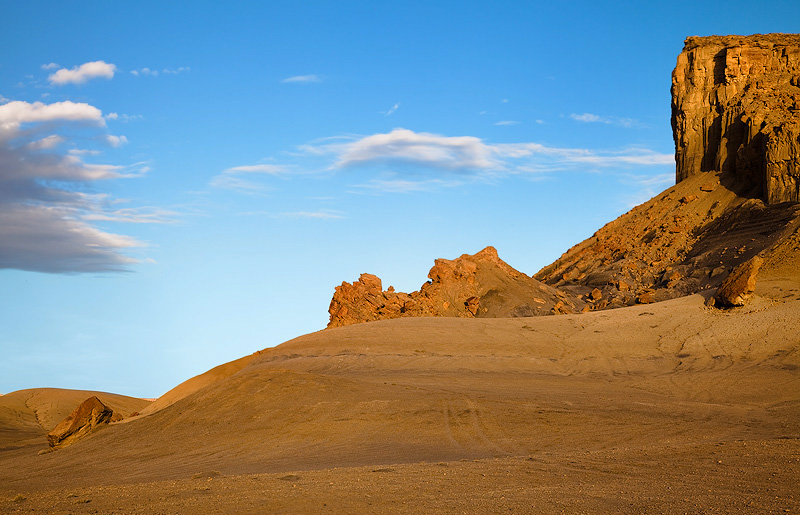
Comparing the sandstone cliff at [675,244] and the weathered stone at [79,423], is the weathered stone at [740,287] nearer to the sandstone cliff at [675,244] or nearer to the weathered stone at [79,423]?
the sandstone cliff at [675,244]

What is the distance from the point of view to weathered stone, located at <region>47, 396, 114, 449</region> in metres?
23.8

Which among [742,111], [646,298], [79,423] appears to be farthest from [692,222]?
[79,423]

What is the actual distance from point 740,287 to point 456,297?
1992 centimetres

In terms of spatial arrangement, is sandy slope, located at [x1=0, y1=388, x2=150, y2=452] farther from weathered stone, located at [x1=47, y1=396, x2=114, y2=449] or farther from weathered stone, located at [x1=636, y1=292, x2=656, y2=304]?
weathered stone, located at [x1=636, y1=292, x2=656, y2=304]

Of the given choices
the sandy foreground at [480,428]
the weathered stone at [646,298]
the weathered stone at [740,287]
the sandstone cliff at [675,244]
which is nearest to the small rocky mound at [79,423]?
the sandy foreground at [480,428]

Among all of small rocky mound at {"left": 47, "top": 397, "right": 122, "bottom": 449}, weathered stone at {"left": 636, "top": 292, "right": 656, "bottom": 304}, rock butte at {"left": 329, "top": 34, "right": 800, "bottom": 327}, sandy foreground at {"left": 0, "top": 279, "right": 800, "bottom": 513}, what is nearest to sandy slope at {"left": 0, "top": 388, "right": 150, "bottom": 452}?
sandy foreground at {"left": 0, "top": 279, "right": 800, "bottom": 513}

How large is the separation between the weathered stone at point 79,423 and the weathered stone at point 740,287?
26846 millimetres

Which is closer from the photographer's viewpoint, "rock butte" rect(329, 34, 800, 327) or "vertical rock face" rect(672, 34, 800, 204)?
"rock butte" rect(329, 34, 800, 327)

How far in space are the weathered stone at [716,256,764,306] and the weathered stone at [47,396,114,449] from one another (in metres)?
26.8

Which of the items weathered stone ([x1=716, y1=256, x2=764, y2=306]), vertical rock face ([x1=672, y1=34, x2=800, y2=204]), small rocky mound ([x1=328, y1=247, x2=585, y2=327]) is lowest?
weathered stone ([x1=716, y1=256, x2=764, y2=306])

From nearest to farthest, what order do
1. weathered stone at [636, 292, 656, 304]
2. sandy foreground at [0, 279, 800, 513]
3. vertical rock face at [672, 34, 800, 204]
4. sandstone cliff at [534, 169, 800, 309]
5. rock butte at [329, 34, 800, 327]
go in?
sandy foreground at [0, 279, 800, 513] → weathered stone at [636, 292, 656, 304] → rock butte at [329, 34, 800, 327] → sandstone cliff at [534, 169, 800, 309] → vertical rock face at [672, 34, 800, 204]

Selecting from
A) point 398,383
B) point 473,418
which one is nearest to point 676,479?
point 473,418

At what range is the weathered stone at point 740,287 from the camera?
3116 centimetres

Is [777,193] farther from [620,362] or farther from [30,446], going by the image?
[30,446]
